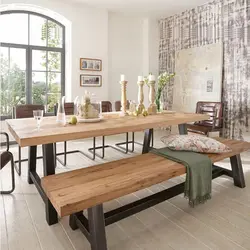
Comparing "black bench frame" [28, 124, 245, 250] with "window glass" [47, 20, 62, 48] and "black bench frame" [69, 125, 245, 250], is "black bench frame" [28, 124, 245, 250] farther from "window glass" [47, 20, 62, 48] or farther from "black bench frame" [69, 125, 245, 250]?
"window glass" [47, 20, 62, 48]

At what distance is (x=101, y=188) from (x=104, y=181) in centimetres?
11

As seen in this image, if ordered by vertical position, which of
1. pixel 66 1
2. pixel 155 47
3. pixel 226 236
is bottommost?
pixel 226 236

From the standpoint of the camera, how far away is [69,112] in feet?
12.3

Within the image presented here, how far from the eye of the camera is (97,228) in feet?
4.72

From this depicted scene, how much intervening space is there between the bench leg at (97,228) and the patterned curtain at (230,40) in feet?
12.2

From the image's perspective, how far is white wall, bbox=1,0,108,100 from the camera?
15.8ft

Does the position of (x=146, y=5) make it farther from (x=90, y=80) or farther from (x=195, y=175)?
(x=195, y=175)

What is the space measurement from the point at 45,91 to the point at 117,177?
3.85 meters

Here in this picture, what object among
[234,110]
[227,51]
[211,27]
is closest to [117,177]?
[234,110]

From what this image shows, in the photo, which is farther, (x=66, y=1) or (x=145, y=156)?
(x=66, y=1)

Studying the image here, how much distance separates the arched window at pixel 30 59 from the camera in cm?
452

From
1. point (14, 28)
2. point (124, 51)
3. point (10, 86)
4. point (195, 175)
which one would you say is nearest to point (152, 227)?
point (195, 175)

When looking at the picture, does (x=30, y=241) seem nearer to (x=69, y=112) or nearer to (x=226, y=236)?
(x=226, y=236)

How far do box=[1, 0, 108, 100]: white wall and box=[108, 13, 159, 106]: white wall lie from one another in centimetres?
35
